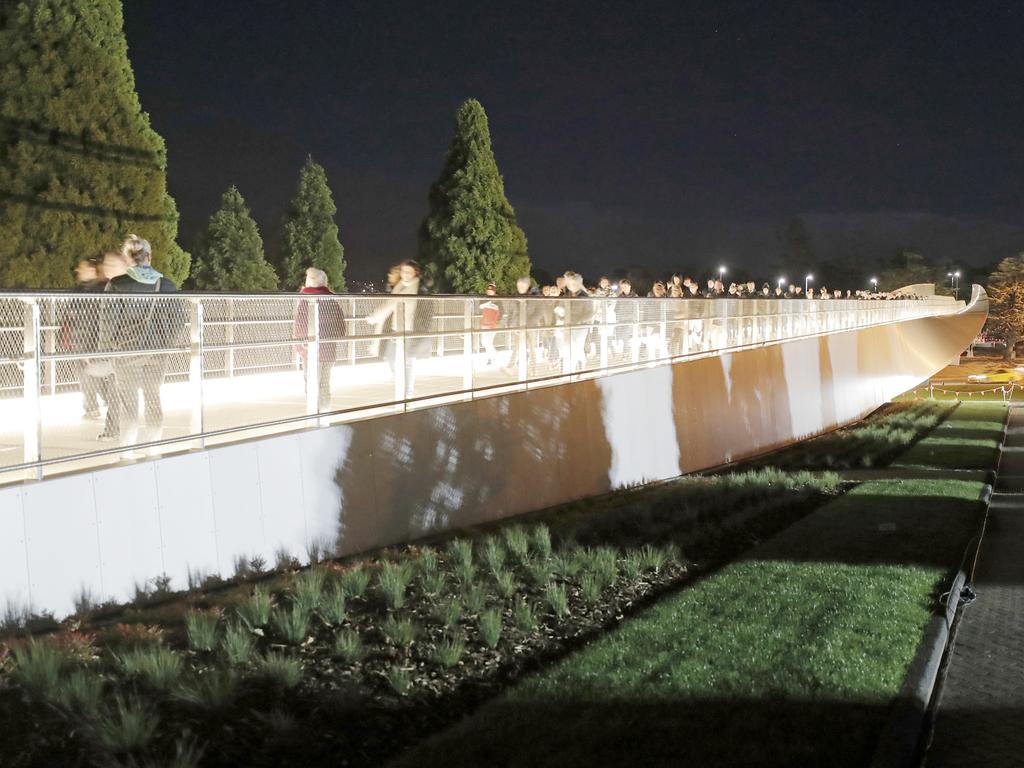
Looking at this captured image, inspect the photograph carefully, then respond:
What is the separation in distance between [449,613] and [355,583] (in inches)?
37.4

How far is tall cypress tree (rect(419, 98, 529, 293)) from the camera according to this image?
144 ft

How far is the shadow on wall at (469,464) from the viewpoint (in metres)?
11.2

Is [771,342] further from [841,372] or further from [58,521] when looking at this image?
[58,521]

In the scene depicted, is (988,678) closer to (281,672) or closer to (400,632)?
(400,632)

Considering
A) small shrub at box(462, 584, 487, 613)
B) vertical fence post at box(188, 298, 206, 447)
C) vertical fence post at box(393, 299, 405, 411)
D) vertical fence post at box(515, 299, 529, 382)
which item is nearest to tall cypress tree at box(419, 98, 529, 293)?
vertical fence post at box(515, 299, 529, 382)

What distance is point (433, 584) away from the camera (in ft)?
29.5

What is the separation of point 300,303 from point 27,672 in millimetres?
5527

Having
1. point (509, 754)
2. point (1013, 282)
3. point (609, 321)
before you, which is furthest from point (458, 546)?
point (1013, 282)

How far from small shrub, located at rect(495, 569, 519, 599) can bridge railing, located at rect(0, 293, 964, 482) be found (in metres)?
2.47

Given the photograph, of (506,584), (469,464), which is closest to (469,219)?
(469,464)

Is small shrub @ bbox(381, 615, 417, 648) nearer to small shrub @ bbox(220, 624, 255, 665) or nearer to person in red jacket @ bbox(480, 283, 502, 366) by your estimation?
small shrub @ bbox(220, 624, 255, 665)

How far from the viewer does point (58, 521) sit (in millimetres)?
7953

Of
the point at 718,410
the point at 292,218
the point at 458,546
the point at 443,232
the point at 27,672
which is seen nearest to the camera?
the point at 27,672

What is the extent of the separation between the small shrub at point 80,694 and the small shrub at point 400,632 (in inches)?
76.4
